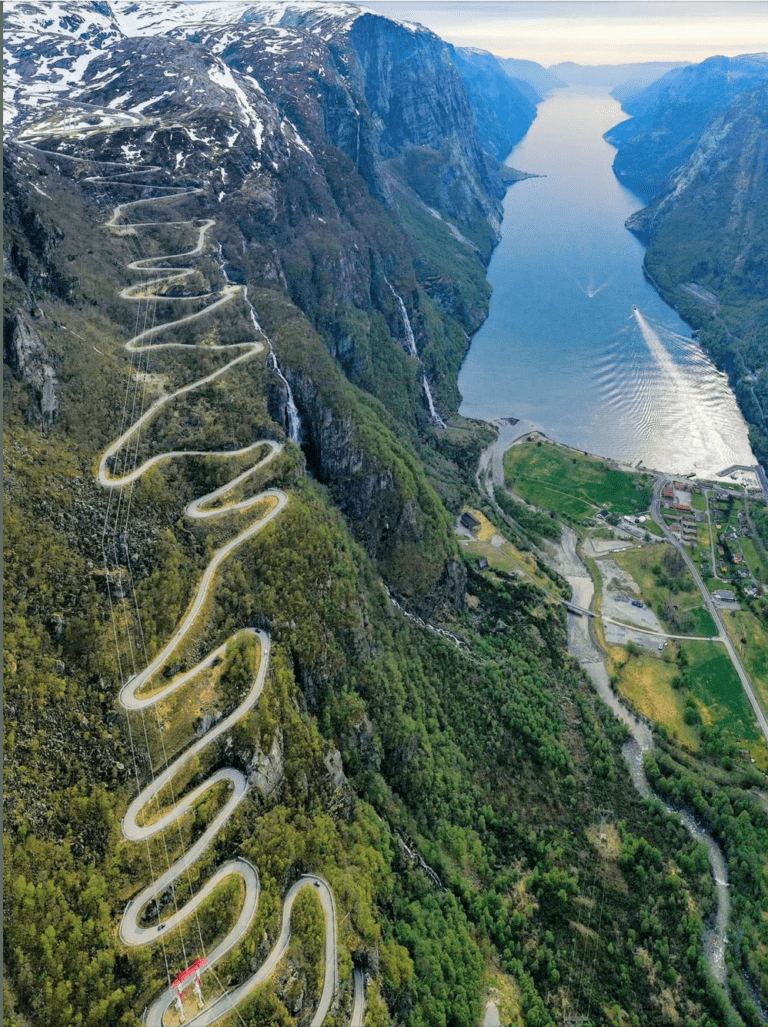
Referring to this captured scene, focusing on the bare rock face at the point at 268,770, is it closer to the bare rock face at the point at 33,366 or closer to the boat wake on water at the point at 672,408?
the bare rock face at the point at 33,366

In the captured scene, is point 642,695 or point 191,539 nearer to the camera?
point 191,539

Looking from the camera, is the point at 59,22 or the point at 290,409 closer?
the point at 290,409

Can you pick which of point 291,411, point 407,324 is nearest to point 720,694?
point 291,411

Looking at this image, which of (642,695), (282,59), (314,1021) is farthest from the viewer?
A: (282,59)

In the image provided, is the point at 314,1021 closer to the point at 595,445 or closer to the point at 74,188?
the point at 74,188

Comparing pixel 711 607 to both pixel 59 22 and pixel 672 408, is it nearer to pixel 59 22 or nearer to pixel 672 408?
pixel 672 408

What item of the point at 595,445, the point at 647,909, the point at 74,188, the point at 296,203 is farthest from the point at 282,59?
the point at 647,909
